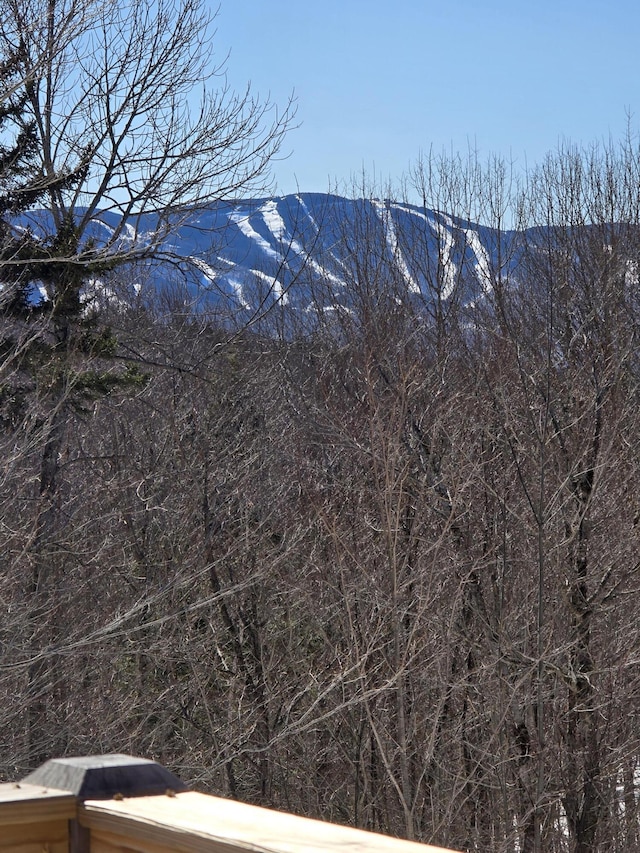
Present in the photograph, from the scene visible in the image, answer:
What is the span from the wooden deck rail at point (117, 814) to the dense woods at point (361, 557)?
8.17 m

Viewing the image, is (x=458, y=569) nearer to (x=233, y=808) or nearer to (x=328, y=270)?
(x=328, y=270)

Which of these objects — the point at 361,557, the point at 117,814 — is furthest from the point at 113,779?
the point at 361,557

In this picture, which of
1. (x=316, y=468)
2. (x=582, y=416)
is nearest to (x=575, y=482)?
(x=582, y=416)

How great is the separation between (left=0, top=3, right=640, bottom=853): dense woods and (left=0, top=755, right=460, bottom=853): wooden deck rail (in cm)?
817

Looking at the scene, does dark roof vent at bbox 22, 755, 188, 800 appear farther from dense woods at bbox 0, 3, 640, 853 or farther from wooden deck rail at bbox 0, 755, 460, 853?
dense woods at bbox 0, 3, 640, 853

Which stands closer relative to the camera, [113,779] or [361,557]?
[113,779]

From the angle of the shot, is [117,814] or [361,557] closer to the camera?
[117,814]

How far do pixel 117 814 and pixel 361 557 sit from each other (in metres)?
12.1

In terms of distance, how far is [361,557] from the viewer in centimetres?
1331

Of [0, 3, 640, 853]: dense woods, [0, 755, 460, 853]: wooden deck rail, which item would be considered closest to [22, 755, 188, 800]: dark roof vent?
[0, 755, 460, 853]: wooden deck rail

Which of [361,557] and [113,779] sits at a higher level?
[113,779]

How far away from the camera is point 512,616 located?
1277cm

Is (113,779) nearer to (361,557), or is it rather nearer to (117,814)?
(117,814)

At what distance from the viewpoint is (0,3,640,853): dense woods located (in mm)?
11180
